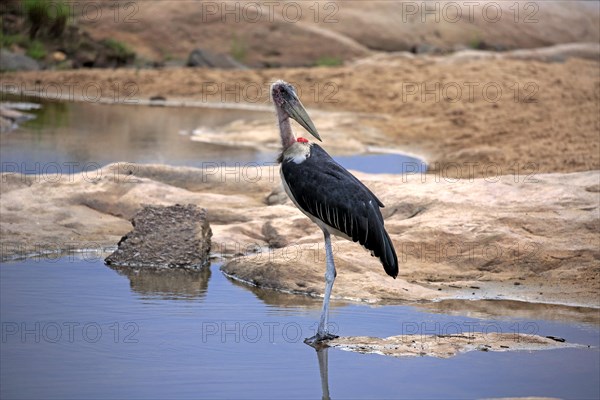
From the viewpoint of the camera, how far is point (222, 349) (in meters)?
5.61

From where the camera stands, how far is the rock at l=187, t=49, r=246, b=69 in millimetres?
24375

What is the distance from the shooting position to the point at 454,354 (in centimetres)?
554

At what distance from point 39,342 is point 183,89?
1587 cm

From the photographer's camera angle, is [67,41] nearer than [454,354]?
No

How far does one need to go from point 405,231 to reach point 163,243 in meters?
1.79

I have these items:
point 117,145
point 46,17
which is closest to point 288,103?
point 117,145

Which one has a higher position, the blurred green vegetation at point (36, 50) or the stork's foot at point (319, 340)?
the blurred green vegetation at point (36, 50)

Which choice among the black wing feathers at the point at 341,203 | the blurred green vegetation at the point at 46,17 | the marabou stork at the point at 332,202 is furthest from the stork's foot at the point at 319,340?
the blurred green vegetation at the point at 46,17

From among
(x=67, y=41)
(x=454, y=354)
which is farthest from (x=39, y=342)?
(x=67, y=41)

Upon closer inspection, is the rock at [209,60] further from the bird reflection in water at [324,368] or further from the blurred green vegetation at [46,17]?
the bird reflection in water at [324,368]

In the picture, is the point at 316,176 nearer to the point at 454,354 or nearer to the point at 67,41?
the point at 454,354

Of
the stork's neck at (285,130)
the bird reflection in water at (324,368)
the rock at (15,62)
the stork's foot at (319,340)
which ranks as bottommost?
the bird reflection in water at (324,368)

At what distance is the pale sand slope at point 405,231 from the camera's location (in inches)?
279

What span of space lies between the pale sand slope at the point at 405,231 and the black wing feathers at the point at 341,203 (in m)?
0.95
